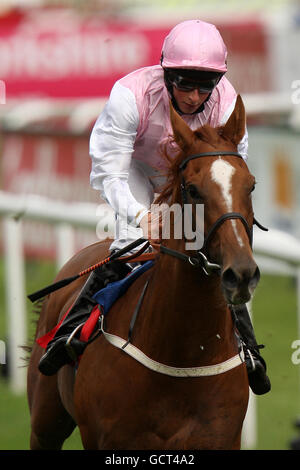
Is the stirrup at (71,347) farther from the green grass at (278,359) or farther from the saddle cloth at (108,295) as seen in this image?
the green grass at (278,359)

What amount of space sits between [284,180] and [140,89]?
6.48 meters

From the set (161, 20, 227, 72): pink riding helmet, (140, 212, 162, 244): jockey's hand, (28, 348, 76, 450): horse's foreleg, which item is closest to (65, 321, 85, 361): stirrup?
(28, 348, 76, 450): horse's foreleg

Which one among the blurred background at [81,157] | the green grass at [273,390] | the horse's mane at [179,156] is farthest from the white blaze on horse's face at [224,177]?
the blurred background at [81,157]

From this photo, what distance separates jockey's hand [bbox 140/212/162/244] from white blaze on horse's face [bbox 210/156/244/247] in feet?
1.37

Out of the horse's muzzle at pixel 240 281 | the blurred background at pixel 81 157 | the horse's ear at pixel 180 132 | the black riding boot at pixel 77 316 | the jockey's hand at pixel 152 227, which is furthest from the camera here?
the blurred background at pixel 81 157

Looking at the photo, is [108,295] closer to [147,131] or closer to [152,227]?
[152,227]

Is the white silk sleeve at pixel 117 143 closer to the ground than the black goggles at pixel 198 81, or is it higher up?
closer to the ground

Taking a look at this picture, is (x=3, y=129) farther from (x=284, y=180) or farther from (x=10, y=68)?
(x=284, y=180)

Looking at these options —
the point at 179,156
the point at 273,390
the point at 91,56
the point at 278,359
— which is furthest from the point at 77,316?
the point at 91,56

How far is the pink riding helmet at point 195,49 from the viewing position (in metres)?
4.09

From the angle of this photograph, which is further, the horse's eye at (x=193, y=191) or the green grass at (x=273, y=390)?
the green grass at (x=273, y=390)

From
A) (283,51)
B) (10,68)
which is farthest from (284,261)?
(10,68)

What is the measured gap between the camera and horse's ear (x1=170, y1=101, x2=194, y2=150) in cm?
380
